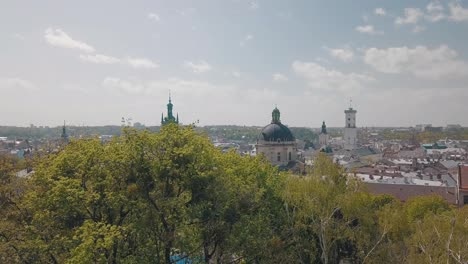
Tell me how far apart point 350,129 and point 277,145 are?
81.9 meters

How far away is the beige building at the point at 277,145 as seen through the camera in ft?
222

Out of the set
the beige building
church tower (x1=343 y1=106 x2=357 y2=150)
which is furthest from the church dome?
church tower (x1=343 y1=106 x2=357 y2=150)

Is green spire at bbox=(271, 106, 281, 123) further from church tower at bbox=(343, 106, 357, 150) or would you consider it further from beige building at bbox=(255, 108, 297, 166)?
church tower at bbox=(343, 106, 357, 150)

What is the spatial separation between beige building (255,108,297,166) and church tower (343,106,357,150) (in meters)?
76.3

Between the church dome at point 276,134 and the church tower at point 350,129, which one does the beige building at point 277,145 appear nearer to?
the church dome at point 276,134

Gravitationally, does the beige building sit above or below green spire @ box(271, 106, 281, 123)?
below

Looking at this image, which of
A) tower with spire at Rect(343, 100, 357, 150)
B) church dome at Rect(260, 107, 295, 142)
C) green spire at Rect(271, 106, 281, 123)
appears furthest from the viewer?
tower with spire at Rect(343, 100, 357, 150)

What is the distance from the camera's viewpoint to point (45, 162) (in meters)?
17.9

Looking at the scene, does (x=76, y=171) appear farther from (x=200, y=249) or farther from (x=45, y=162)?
(x=200, y=249)

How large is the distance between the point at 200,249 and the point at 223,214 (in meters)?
1.78

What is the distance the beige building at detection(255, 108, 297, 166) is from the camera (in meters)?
67.7

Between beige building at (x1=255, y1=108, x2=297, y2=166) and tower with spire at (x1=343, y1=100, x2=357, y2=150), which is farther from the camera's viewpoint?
tower with spire at (x1=343, y1=100, x2=357, y2=150)

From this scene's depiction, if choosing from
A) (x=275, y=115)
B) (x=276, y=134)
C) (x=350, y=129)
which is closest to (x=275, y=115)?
(x=275, y=115)

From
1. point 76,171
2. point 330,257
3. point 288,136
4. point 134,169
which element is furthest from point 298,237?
point 288,136
